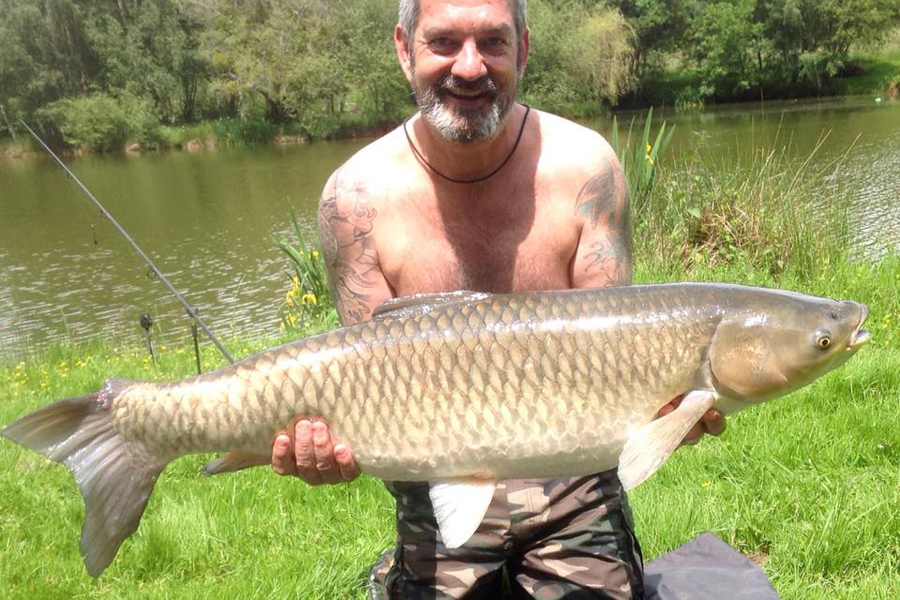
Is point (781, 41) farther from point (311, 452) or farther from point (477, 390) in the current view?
point (311, 452)

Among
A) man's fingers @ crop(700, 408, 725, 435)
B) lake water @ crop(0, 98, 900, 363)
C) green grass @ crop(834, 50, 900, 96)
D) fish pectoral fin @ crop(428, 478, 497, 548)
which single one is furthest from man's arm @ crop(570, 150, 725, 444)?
green grass @ crop(834, 50, 900, 96)

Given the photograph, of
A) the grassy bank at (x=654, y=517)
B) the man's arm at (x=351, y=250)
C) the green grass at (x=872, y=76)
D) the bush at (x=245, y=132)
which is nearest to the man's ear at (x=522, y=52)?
the man's arm at (x=351, y=250)

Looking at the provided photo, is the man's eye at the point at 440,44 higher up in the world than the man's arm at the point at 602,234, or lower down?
higher up

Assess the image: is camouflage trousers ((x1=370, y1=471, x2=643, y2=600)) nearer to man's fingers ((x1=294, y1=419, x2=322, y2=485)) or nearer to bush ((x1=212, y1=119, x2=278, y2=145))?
man's fingers ((x1=294, y1=419, x2=322, y2=485))

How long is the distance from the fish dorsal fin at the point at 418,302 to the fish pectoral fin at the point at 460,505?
389 millimetres

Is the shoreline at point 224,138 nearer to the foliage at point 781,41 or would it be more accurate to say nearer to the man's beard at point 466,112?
the foliage at point 781,41

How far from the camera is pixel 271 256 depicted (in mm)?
11578

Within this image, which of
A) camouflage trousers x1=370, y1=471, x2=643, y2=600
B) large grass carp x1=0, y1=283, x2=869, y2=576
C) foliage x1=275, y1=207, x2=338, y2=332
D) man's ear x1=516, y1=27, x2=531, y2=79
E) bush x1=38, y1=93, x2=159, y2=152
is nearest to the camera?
large grass carp x1=0, y1=283, x2=869, y2=576

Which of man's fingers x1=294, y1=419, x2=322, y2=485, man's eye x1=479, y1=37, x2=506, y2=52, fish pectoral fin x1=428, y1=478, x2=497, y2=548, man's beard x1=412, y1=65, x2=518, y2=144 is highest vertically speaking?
man's eye x1=479, y1=37, x2=506, y2=52

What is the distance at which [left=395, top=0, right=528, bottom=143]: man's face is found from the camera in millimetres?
2088

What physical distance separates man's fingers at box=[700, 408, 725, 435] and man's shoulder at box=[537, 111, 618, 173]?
84cm

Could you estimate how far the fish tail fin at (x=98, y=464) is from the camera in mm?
1749

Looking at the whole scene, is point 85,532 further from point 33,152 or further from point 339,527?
point 33,152

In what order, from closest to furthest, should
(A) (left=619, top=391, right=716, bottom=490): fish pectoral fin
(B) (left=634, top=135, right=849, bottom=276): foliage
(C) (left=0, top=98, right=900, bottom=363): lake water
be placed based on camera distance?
(A) (left=619, top=391, right=716, bottom=490): fish pectoral fin → (B) (left=634, top=135, right=849, bottom=276): foliage → (C) (left=0, top=98, right=900, bottom=363): lake water
